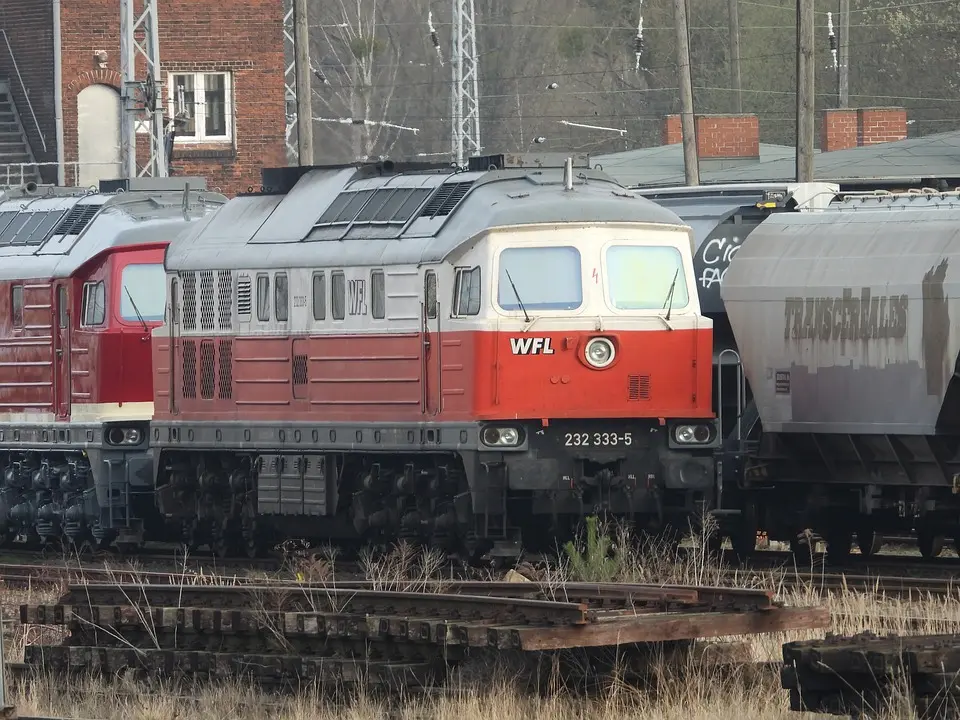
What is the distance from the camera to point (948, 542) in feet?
69.9

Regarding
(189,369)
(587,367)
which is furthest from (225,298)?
(587,367)

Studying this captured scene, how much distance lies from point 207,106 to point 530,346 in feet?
94.5

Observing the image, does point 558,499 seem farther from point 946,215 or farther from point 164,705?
point 164,705

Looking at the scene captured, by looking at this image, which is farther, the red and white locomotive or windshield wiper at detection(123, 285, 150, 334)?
windshield wiper at detection(123, 285, 150, 334)

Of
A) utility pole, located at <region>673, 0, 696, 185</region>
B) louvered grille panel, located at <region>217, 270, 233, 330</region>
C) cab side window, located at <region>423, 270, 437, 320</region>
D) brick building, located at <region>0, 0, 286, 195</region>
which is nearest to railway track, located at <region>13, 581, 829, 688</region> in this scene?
cab side window, located at <region>423, 270, 437, 320</region>

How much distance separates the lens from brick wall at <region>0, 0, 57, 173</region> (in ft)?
151

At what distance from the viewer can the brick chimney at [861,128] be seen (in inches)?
1874

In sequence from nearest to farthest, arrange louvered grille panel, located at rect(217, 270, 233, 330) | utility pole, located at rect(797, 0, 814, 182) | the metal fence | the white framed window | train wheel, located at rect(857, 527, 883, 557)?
train wheel, located at rect(857, 527, 883, 557), louvered grille panel, located at rect(217, 270, 233, 330), utility pole, located at rect(797, 0, 814, 182), the metal fence, the white framed window

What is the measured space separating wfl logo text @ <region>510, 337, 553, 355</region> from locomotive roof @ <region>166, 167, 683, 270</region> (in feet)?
3.26

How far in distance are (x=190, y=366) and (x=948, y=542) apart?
7.77 meters

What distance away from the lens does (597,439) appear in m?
18.8

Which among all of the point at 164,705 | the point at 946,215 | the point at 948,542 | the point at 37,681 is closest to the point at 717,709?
the point at 164,705

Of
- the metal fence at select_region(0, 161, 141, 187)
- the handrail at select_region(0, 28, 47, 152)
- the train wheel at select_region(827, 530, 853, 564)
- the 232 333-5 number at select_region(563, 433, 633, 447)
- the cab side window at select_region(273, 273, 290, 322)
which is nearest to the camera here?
the 232 333-5 number at select_region(563, 433, 633, 447)

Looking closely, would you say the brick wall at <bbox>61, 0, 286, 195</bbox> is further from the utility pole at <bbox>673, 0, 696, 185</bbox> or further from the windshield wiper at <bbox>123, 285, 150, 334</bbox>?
the windshield wiper at <bbox>123, 285, 150, 334</bbox>
